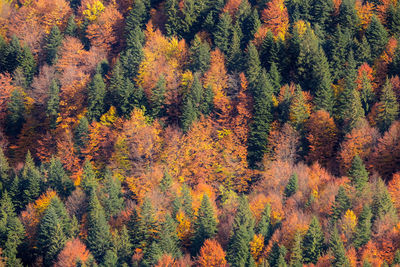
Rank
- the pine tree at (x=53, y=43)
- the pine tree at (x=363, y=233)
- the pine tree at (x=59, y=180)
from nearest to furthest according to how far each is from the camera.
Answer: the pine tree at (x=363, y=233) < the pine tree at (x=59, y=180) < the pine tree at (x=53, y=43)

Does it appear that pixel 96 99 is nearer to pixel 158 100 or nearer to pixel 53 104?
pixel 53 104

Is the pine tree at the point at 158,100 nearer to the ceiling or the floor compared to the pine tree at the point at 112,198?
nearer to the ceiling

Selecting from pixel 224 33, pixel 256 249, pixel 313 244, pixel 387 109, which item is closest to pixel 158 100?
pixel 224 33

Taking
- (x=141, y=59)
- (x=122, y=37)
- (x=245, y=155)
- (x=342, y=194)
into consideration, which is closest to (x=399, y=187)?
(x=342, y=194)

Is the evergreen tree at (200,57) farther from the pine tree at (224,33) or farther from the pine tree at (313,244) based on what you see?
the pine tree at (313,244)

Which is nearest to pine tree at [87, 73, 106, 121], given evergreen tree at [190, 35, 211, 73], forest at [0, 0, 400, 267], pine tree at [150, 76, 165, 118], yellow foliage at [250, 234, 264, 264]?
forest at [0, 0, 400, 267]

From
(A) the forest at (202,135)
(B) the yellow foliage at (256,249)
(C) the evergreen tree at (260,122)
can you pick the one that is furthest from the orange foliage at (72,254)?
(C) the evergreen tree at (260,122)

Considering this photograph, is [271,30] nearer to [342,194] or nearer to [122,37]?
[122,37]
